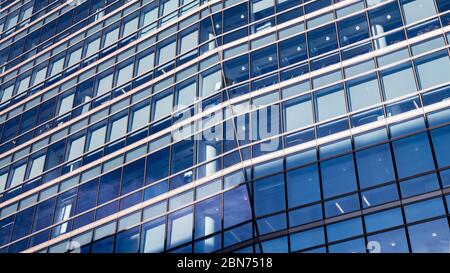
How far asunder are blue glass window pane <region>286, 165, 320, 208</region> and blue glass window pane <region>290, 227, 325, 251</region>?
1309mm

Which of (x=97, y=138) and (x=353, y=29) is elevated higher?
(x=353, y=29)

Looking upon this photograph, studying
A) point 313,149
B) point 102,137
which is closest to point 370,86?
point 313,149

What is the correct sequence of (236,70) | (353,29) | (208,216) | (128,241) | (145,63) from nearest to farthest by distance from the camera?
(208,216), (353,29), (128,241), (236,70), (145,63)

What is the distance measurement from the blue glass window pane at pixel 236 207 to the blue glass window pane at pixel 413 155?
6.87 m

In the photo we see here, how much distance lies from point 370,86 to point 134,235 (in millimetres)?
13461

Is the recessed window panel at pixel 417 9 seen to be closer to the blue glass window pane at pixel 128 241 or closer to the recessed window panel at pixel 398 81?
the recessed window panel at pixel 398 81

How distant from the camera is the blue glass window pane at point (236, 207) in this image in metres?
33.4

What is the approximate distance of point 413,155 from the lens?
30.8 meters

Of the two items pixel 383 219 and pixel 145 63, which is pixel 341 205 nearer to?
pixel 383 219

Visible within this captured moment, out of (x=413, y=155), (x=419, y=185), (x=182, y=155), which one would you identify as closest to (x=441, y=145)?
(x=413, y=155)

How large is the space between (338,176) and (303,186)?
158 centimetres

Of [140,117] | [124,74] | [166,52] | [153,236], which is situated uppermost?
[166,52]

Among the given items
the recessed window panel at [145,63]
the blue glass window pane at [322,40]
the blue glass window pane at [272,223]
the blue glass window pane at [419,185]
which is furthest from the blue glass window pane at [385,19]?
the recessed window panel at [145,63]
